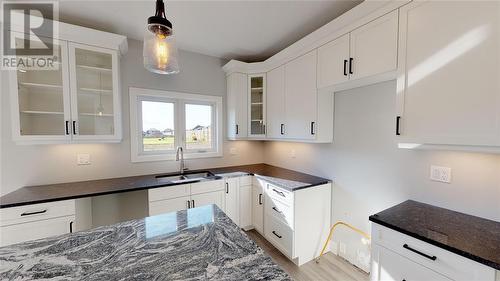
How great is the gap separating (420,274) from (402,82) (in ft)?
4.02

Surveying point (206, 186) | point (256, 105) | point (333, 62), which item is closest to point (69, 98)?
point (206, 186)

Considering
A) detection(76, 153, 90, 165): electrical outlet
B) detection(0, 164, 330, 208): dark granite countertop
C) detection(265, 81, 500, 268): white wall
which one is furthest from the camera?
detection(76, 153, 90, 165): electrical outlet

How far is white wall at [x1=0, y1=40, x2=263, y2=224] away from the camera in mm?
1945

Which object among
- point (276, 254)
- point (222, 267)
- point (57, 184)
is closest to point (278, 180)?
point (276, 254)

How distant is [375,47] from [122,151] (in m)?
2.85

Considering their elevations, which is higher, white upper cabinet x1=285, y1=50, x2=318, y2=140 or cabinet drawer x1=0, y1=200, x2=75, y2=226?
white upper cabinet x1=285, y1=50, x2=318, y2=140

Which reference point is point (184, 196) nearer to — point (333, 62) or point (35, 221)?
point (35, 221)

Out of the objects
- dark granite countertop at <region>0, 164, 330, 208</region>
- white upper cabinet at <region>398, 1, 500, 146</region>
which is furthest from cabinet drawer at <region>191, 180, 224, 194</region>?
white upper cabinet at <region>398, 1, 500, 146</region>

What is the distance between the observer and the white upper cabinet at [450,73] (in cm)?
105

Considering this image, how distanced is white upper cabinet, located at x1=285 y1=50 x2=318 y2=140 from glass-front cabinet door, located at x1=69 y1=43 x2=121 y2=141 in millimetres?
1965

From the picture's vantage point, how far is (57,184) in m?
2.09

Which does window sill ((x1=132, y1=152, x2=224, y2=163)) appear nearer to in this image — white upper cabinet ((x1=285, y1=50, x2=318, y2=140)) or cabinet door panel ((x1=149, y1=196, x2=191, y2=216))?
cabinet door panel ((x1=149, y1=196, x2=191, y2=216))

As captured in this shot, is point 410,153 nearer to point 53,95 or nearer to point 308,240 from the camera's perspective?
point 308,240

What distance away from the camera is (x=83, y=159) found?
2.21 meters
